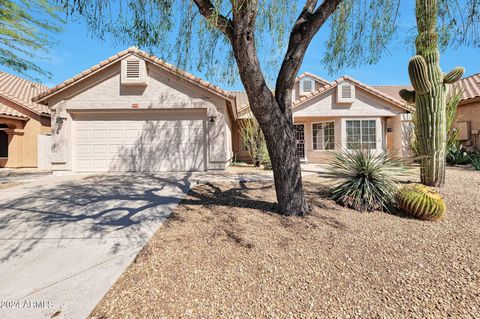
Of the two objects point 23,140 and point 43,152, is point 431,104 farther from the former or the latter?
point 23,140

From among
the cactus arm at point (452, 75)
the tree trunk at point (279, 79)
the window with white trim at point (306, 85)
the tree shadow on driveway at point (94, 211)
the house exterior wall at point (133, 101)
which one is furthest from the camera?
the window with white trim at point (306, 85)

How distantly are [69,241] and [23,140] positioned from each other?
15.0 metres

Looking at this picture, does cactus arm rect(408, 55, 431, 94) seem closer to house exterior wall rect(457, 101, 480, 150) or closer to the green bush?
the green bush

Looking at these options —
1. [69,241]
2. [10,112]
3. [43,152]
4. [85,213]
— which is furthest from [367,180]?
[10,112]

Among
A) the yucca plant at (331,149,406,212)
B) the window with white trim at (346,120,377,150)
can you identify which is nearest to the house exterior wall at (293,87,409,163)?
the window with white trim at (346,120,377,150)

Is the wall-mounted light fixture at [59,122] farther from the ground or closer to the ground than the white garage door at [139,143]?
farther from the ground

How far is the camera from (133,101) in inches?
383

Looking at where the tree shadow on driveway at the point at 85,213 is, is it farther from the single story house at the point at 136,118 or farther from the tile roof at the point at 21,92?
the tile roof at the point at 21,92

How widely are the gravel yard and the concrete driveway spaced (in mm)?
313

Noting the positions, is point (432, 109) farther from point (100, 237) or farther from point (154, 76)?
point (154, 76)

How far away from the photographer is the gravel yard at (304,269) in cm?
207

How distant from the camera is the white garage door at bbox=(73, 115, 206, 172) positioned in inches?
392

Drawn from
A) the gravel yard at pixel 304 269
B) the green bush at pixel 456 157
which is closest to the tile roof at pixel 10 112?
the gravel yard at pixel 304 269

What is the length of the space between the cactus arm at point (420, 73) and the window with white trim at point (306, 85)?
37.3 ft
